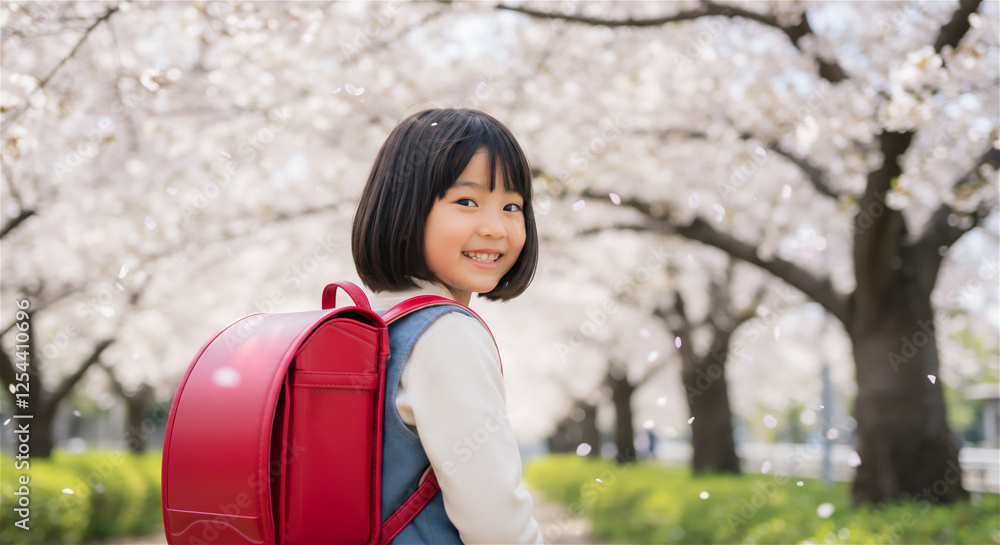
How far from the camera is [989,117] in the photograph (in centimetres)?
540

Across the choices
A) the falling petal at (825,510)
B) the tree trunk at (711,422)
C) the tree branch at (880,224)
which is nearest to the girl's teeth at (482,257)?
the tree branch at (880,224)

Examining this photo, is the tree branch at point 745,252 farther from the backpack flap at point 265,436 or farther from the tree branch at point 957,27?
the backpack flap at point 265,436

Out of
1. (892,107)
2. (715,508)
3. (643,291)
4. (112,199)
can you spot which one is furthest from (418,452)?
(643,291)

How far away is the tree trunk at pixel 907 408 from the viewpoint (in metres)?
6.30

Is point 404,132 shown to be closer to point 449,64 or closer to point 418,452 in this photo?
point 418,452

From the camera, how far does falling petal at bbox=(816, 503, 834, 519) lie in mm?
6704

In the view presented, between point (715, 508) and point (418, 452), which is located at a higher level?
point (418, 452)

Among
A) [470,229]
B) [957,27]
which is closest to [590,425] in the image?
[957,27]

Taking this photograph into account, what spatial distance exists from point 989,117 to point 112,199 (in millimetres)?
7671

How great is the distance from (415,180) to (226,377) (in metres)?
0.53

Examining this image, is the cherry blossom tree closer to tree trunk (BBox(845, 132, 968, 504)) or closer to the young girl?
tree trunk (BBox(845, 132, 968, 504))

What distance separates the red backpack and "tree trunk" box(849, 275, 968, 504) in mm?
6149

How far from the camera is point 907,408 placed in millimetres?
6371

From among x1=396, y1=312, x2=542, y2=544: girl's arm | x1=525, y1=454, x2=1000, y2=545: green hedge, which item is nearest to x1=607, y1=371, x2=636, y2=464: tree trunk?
x1=525, y1=454, x2=1000, y2=545: green hedge
